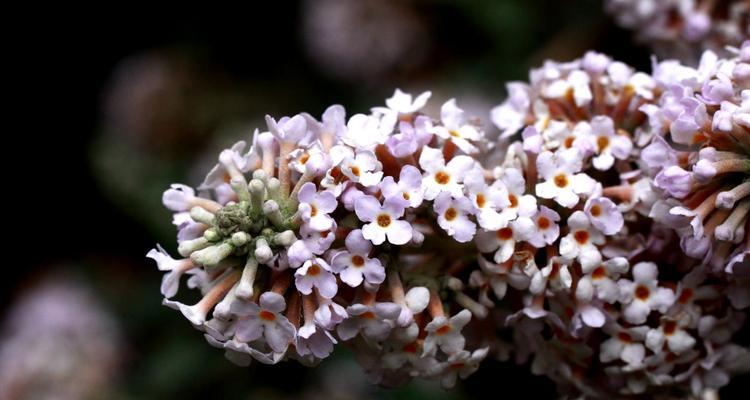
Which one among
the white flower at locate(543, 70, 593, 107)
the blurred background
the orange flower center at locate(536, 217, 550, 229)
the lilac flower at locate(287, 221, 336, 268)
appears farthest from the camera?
the blurred background

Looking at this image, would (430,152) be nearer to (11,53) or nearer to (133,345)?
(133,345)

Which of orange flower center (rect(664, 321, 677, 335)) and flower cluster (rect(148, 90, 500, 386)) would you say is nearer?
flower cluster (rect(148, 90, 500, 386))

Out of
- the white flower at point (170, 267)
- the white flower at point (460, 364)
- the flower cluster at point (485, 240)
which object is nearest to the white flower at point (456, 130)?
the flower cluster at point (485, 240)

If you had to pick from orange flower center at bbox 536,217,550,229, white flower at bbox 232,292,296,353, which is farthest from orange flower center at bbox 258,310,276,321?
orange flower center at bbox 536,217,550,229

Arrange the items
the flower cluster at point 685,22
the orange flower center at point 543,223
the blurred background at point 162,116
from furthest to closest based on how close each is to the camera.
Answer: the blurred background at point 162,116 → the flower cluster at point 685,22 → the orange flower center at point 543,223

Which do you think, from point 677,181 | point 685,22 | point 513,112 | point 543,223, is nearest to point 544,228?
point 543,223

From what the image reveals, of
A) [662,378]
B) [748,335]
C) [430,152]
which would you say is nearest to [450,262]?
[430,152]

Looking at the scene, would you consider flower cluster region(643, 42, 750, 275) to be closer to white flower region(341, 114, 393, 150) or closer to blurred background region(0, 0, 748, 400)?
white flower region(341, 114, 393, 150)

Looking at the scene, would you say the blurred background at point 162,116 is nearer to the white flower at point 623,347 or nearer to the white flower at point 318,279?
the white flower at point 623,347
